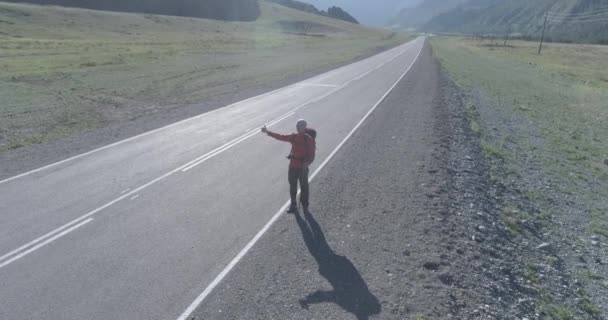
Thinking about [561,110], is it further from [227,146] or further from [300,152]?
[300,152]

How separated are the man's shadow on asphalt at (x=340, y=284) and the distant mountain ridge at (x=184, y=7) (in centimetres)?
10283

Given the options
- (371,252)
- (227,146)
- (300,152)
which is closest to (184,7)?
(227,146)

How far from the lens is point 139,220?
905 cm

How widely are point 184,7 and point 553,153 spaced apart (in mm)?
115317

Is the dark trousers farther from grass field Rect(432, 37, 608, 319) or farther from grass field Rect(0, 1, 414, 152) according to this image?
grass field Rect(0, 1, 414, 152)

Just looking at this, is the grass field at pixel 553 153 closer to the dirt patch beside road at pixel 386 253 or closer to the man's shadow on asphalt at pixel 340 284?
the dirt patch beside road at pixel 386 253

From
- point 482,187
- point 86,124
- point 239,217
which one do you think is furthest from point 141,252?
point 86,124

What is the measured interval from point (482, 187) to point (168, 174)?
25.3ft

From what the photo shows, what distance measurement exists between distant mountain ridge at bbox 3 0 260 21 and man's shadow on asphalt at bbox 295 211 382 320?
4048 inches

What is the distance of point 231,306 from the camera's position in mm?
6426

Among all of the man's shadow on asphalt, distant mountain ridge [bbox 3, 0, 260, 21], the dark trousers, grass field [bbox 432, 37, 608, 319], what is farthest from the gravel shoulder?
distant mountain ridge [bbox 3, 0, 260, 21]

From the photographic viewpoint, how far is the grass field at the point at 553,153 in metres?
10.2

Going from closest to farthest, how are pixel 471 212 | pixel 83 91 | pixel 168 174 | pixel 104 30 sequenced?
pixel 471 212 → pixel 168 174 → pixel 83 91 → pixel 104 30

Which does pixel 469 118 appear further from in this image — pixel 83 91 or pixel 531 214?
pixel 83 91
